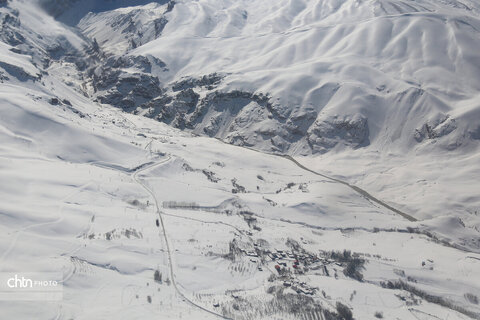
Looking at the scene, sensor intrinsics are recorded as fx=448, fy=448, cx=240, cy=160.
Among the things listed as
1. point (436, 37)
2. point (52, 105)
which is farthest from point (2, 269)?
point (436, 37)

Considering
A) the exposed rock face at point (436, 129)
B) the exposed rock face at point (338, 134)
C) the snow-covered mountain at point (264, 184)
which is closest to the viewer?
the snow-covered mountain at point (264, 184)

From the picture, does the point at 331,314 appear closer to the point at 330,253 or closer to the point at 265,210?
the point at 330,253

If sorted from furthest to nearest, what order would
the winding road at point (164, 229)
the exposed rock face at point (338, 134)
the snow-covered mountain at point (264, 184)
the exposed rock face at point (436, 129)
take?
the exposed rock face at point (338, 134) → the exposed rock face at point (436, 129) → the snow-covered mountain at point (264, 184) → the winding road at point (164, 229)

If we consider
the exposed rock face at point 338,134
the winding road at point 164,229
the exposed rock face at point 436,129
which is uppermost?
the exposed rock face at point 338,134

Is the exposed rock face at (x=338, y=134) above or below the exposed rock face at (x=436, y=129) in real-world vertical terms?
above

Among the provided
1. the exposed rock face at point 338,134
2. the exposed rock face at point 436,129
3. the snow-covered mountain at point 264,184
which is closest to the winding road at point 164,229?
the snow-covered mountain at point 264,184

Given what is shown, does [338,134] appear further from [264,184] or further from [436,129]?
[264,184]

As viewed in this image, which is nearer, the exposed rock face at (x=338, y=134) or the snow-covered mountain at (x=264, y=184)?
the snow-covered mountain at (x=264, y=184)

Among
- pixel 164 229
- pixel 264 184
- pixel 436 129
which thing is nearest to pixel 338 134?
pixel 436 129

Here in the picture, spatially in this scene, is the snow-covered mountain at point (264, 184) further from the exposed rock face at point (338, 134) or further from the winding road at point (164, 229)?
the exposed rock face at point (338, 134)
